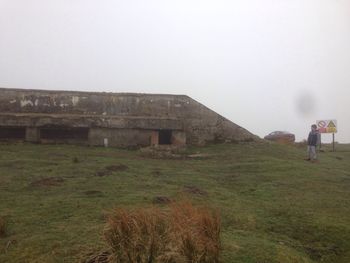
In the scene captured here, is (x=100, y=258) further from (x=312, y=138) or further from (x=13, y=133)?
(x=13, y=133)

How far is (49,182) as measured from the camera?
9.73 m

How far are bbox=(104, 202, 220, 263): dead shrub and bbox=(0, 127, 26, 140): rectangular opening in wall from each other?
1153cm

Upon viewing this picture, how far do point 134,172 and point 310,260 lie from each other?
6.00m

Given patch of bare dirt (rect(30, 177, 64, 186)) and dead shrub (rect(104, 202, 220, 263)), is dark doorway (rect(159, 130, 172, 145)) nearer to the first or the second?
patch of bare dirt (rect(30, 177, 64, 186))

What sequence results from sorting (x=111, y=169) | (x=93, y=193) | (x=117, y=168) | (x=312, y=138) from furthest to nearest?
(x=312, y=138) < (x=117, y=168) < (x=111, y=169) < (x=93, y=193)

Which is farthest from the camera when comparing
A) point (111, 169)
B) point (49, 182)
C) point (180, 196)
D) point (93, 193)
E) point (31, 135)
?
point (31, 135)

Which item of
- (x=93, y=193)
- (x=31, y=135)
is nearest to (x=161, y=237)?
(x=93, y=193)

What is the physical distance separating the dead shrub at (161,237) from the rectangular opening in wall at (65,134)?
1103 cm

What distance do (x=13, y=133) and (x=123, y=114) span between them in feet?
13.0

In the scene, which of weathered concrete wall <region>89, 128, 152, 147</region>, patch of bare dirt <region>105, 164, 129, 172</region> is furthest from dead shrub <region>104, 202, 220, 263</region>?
weathered concrete wall <region>89, 128, 152, 147</region>

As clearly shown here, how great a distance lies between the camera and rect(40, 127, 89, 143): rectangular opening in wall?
16.0 metres

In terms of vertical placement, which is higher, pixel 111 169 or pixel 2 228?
pixel 111 169

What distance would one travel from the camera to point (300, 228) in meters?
7.21

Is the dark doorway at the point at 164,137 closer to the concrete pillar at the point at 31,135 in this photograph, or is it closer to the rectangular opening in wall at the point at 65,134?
the rectangular opening in wall at the point at 65,134
